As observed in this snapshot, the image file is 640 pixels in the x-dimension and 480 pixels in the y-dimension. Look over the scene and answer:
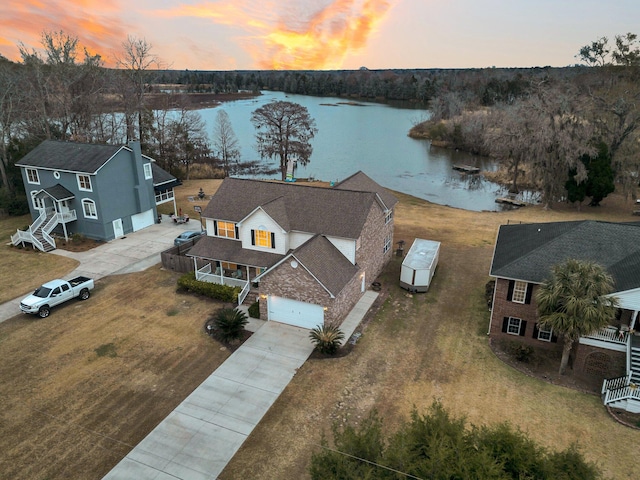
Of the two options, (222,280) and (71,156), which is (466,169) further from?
(71,156)

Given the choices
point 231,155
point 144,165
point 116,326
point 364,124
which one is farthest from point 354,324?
point 364,124

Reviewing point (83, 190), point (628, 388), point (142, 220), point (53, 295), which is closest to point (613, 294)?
point (628, 388)

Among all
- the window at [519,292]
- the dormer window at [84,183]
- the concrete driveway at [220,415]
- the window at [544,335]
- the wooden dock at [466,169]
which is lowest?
the concrete driveway at [220,415]

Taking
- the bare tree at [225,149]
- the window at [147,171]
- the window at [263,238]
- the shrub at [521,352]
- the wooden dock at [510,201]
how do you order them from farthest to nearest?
1. the bare tree at [225,149]
2. the wooden dock at [510,201]
3. the window at [147,171]
4. the window at [263,238]
5. the shrub at [521,352]

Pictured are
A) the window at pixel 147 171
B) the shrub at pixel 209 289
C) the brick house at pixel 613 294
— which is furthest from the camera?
the window at pixel 147 171

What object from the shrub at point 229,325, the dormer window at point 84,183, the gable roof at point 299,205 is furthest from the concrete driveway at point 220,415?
the dormer window at point 84,183

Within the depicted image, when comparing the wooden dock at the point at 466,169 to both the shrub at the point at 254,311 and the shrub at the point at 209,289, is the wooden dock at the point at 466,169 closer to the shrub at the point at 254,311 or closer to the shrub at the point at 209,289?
the shrub at the point at 209,289

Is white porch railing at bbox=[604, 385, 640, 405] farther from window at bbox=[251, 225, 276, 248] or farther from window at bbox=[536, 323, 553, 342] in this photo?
window at bbox=[251, 225, 276, 248]
